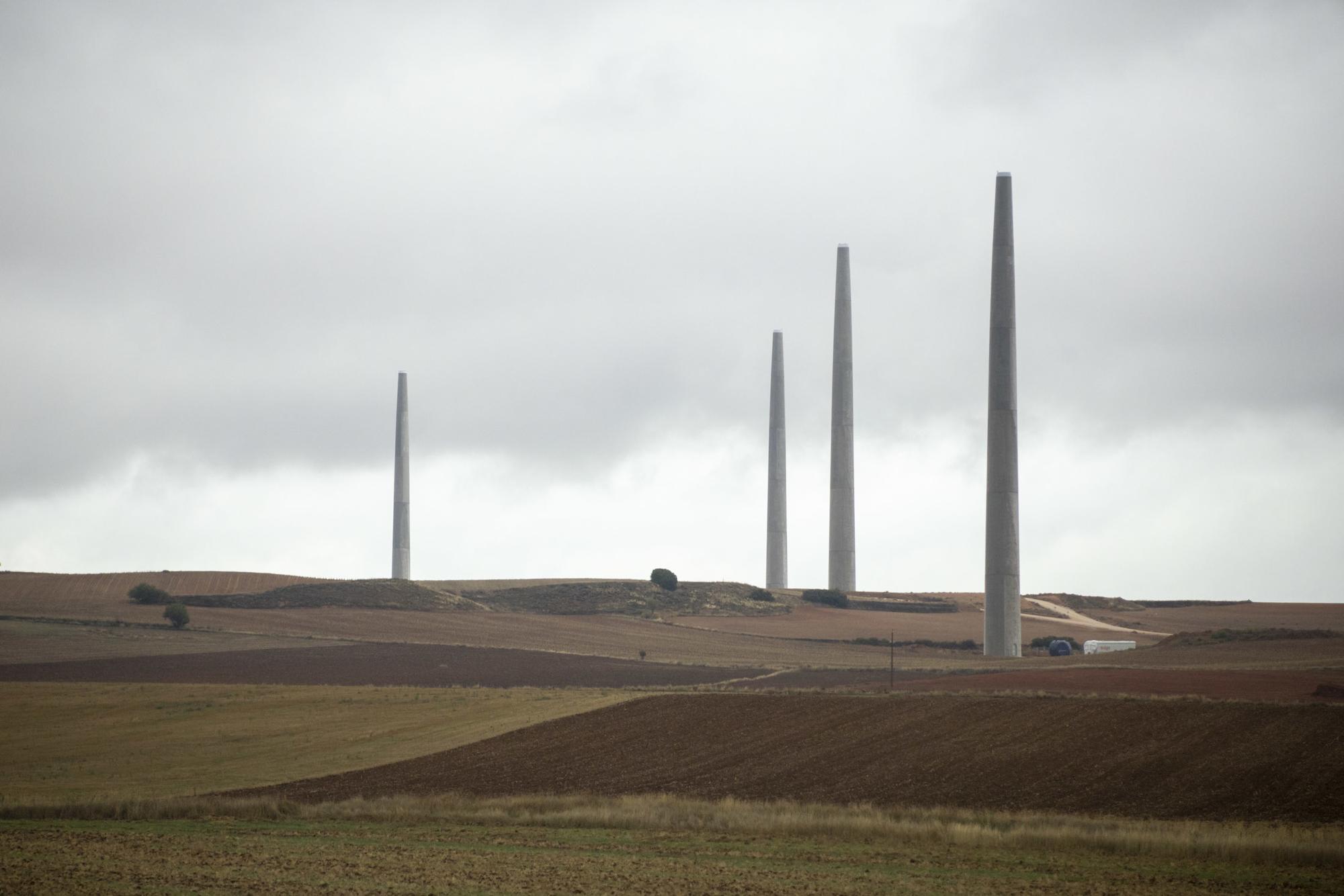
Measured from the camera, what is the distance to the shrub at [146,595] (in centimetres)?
10994

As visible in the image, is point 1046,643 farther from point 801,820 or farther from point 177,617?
point 801,820

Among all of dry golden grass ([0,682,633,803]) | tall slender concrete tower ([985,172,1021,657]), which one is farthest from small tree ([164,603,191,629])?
tall slender concrete tower ([985,172,1021,657])

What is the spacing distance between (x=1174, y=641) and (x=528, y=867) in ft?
240

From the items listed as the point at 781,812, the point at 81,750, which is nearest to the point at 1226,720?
the point at 781,812

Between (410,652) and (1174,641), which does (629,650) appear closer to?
(410,652)

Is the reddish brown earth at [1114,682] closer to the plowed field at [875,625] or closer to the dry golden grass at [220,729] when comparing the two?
the dry golden grass at [220,729]

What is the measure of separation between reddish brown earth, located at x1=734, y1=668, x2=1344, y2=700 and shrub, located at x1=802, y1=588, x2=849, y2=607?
46.9 m

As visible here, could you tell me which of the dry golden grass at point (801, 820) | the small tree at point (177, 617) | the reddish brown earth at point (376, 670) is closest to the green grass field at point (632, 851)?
the dry golden grass at point (801, 820)

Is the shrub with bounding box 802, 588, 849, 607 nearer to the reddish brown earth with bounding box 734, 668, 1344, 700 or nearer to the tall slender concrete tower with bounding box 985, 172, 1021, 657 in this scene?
the tall slender concrete tower with bounding box 985, 172, 1021, 657

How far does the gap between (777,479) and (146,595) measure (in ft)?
168

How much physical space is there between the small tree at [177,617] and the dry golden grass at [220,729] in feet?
110

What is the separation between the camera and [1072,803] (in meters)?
34.2

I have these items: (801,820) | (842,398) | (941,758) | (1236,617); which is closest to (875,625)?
(842,398)

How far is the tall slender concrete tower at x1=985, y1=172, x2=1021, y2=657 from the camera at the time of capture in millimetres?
79438
